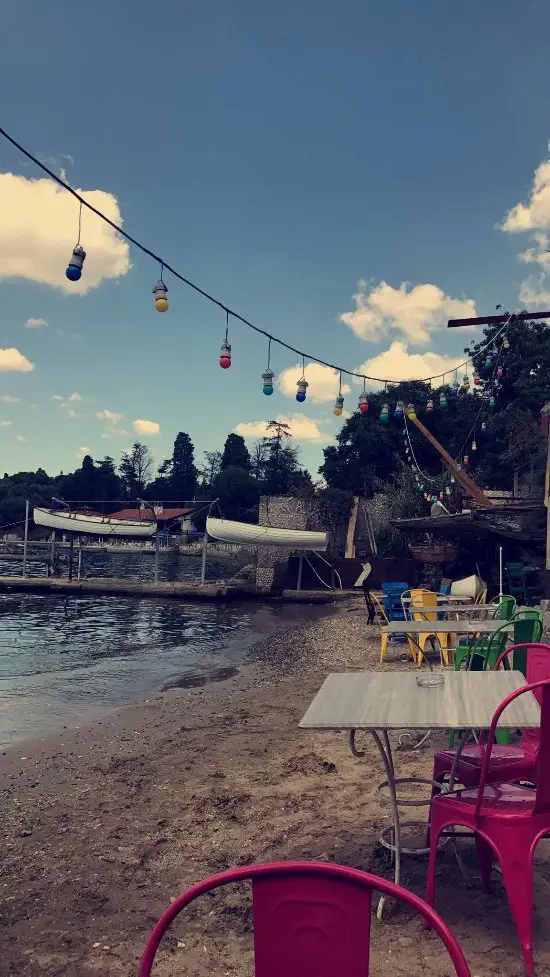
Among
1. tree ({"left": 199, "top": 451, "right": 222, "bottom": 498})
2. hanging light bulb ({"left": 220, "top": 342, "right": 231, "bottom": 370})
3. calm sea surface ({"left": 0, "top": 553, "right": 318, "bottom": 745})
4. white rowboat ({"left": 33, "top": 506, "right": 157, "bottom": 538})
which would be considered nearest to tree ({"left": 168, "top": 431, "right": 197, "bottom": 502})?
tree ({"left": 199, "top": 451, "right": 222, "bottom": 498})

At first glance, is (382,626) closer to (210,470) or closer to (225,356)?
(225,356)

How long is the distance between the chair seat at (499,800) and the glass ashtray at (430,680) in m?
0.55

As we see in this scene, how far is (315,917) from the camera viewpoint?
1.31m

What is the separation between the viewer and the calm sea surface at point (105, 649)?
9.60 metres

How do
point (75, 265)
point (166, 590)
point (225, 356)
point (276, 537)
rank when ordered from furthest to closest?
point (166, 590) < point (276, 537) < point (225, 356) < point (75, 265)

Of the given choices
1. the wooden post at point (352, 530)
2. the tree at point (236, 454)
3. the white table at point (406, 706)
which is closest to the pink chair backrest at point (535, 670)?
the white table at point (406, 706)

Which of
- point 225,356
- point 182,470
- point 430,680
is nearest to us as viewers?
point 430,680

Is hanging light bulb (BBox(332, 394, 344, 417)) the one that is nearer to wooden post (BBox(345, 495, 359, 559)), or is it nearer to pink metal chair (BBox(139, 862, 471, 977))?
pink metal chair (BBox(139, 862, 471, 977))

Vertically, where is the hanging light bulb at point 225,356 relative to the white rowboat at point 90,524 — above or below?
above

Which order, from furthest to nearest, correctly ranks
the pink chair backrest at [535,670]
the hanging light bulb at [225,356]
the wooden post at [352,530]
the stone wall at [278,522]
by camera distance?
the wooden post at [352,530] → the stone wall at [278,522] → the hanging light bulb at [225,356] → the pink chair backrest at [535,670]

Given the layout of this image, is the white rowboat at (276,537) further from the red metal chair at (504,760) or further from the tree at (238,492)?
the tree at (238,492)

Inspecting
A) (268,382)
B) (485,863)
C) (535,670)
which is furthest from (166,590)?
(485,863)

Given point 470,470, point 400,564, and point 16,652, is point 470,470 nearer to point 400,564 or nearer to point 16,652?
point 400,564

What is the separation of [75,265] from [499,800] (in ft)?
17.6
